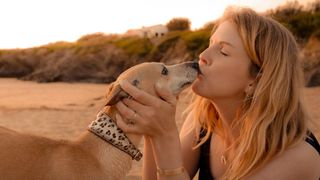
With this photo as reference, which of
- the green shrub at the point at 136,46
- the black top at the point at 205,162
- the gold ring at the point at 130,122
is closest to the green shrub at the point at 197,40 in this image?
the green shrub at the point at 136,46

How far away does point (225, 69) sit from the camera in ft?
11.4

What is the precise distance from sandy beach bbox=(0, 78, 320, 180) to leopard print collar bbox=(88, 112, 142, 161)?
3.46m

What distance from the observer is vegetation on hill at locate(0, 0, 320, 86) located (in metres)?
21.4

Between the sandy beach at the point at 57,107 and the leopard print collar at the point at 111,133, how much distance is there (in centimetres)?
346

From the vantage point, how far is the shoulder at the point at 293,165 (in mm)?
3348

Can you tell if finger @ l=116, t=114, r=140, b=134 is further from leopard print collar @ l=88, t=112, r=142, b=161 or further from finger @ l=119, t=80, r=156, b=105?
finger @ l=119, t=80, r=156, b=105

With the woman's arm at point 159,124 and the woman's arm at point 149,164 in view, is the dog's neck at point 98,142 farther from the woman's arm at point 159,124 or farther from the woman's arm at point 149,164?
the woman's arm at point 149,164

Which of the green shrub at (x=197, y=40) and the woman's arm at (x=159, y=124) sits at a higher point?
the woman's arm at (x=159, y=124)

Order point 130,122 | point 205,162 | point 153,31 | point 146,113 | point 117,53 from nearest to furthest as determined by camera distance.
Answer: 1. point 146,113
2. point 130,122
3. point 205,162
4. point 117,53
5. point 153,31

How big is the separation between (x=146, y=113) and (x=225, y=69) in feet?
2.28

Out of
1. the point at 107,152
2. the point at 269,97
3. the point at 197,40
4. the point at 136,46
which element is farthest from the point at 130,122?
the point at 136,46

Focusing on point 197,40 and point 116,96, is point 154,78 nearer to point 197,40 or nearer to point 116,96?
point 116,96

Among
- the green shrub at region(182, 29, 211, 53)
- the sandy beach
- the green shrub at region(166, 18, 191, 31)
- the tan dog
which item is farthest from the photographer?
the green shrub at region(166, 18, 191, 31)

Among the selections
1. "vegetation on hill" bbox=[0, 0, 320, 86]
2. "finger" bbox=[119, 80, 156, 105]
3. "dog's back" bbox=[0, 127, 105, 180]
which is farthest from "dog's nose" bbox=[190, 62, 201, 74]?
"vegetation on hill" bbox=[0, 0, 320, 86]
